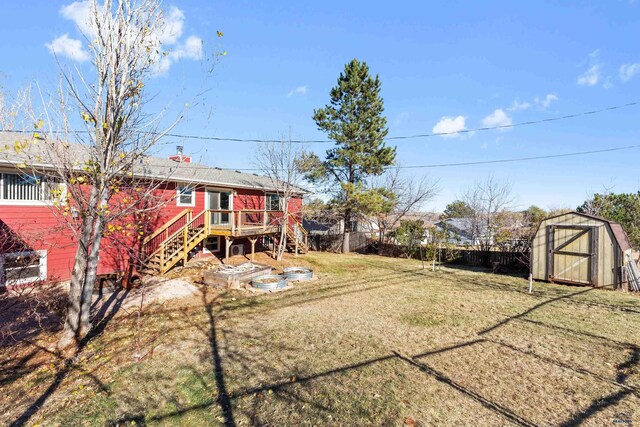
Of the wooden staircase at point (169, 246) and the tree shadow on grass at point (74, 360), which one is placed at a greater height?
the wooden staircase at point (169, 246)

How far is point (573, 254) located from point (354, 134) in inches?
499

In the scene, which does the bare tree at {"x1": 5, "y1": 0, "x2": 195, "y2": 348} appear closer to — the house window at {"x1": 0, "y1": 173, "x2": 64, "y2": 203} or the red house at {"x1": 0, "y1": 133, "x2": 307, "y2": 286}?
the red house at {"x1": 0, "y1": 133, "x2": 307, "y2": 286}

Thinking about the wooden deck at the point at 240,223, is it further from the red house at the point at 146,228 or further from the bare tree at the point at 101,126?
the bare tree at the point at 101,126

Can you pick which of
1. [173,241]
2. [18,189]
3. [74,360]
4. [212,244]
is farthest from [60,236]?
[74,360]

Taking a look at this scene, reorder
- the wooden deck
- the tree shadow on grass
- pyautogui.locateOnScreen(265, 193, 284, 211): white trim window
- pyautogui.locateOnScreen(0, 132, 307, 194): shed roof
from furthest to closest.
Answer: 1. pyautogui.locateOnScreen(265, 193, 284, 211): white trim window
2. the wooden deck
3. pyautogui.locateOnScreen(0, 132, 307, 194): shed roof
4. the tree shadow on grass

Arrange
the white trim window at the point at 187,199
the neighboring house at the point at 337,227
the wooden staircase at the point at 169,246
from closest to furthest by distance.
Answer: the wooden staircase at the point at 169,246
the white trim window at the point at 187,199
the neighboring house at the point at 337,227

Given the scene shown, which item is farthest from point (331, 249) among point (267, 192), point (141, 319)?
point (141, 319)

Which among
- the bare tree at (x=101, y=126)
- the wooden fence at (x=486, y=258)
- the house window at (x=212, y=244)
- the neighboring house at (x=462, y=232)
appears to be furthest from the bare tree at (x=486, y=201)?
the bare tree at (x=101, y=126)

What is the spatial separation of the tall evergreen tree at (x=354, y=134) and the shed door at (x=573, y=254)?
9135 millimetres

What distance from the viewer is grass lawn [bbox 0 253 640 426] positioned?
3.80m

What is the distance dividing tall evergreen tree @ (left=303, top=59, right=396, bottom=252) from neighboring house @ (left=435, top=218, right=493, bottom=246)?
4.27 m

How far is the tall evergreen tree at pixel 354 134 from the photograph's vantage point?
19391mm

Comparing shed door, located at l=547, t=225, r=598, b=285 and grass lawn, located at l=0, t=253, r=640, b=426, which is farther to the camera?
shed door, located at l=547, t=225, r=598, b=285

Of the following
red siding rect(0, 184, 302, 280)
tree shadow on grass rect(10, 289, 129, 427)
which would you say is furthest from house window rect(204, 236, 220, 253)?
tree shadow on grass rect(10, 289, 129, 427)
